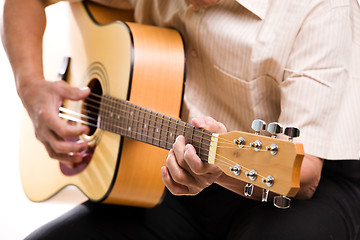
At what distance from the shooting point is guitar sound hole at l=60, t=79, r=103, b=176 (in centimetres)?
124

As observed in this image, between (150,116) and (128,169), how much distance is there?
21 cm

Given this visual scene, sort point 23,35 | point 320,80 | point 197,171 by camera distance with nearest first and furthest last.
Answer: point 197,171 → point 320,80 → point 23,35

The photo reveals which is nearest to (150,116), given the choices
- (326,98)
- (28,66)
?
(326,98)

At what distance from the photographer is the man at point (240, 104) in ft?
3.13

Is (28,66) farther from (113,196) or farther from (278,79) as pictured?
(278,79)

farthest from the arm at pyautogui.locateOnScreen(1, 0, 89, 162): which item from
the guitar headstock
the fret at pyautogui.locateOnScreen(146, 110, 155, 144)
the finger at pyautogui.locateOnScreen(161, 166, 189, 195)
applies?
the guitar headstock

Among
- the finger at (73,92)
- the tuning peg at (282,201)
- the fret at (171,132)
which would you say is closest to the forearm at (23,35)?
the finger at (73,92)

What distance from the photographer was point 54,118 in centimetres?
120

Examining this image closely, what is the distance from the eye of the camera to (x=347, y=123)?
102 cm

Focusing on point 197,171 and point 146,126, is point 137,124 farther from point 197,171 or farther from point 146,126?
point 197,171

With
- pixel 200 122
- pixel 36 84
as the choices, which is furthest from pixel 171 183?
pixel 36 84

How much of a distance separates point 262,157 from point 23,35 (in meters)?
0.96

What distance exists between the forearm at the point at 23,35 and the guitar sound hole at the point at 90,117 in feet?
0.55

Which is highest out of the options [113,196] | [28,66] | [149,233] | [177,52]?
[177,52]
